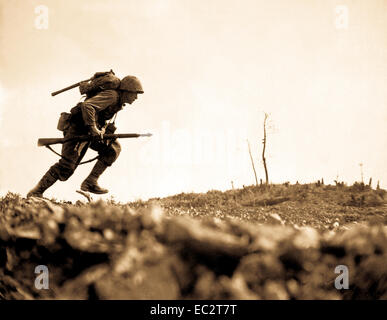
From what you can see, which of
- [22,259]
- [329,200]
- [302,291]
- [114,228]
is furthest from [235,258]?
[329,200]

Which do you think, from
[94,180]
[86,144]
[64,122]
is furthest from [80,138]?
[94,180]

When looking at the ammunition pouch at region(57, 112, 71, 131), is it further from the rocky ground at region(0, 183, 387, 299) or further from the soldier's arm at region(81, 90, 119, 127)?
the rocky ground at region(0, 183, 387, 299)

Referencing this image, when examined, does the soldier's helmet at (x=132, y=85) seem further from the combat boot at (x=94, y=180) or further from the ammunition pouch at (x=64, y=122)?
the combat boot at (x=94, y=180)

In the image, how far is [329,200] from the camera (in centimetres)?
843

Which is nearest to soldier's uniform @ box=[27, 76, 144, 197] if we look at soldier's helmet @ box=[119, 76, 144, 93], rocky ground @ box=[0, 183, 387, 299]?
soldier's helmet @ box=[119, 76, 144, 93]

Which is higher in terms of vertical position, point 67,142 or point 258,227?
point 67,142

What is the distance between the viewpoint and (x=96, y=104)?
4.14m

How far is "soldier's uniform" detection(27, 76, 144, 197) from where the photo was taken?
427cm

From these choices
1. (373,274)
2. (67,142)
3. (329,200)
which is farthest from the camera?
(329,200)

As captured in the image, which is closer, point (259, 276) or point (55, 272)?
point (259, 276)

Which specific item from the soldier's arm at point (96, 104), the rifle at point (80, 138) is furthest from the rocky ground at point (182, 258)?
the rifle at point (80, 138)

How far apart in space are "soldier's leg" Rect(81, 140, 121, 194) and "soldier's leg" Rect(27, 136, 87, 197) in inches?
11.8
